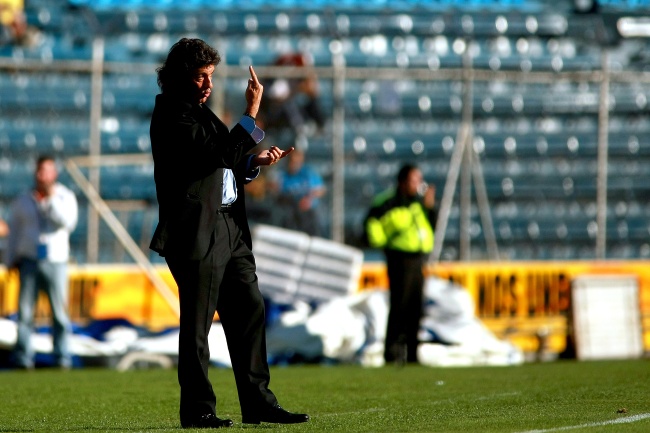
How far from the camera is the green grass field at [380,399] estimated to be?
680 centimetres

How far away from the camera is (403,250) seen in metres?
13.8

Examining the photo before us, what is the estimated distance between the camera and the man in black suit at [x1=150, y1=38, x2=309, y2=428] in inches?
256

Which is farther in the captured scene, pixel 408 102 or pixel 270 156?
pixel 408 102

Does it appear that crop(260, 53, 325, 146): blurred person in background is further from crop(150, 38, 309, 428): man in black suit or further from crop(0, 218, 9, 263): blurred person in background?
crop(150, 38, 309, 428): man in black suit

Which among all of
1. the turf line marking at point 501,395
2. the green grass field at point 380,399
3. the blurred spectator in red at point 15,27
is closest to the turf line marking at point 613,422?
the green grass field at point 380,399

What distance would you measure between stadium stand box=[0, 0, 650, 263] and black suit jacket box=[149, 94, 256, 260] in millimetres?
10266

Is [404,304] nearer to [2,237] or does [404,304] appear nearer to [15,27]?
[2,237]

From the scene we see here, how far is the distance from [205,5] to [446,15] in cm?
324

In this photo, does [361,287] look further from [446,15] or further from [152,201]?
[446,15]

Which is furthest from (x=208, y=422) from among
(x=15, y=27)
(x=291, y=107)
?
(x=15, y=27)

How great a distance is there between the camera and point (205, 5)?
19438 mm

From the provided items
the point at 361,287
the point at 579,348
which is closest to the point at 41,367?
the point at 361,287

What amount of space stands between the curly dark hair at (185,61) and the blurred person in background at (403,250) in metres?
7.21

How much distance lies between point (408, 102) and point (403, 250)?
4.91 metres
